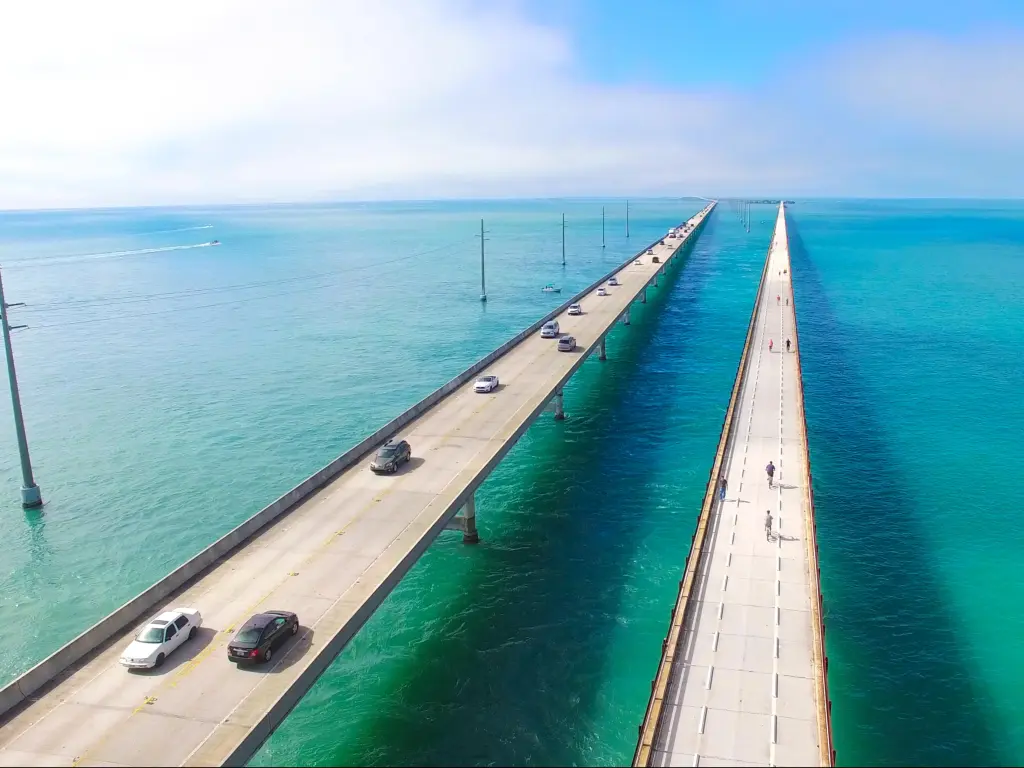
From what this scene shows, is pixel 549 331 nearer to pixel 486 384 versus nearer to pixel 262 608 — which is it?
pixel 486 384

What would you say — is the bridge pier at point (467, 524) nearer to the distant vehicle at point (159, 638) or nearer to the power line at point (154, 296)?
the distant vehicle at point (159, 638)

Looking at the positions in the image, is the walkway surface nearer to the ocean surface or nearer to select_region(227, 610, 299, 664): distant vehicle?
the ocean surface

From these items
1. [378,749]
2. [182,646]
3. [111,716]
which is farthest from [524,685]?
[111,716]

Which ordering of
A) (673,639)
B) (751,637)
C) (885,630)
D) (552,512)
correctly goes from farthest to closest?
(552,512) → (885,630) → (751,637) → (673,639)

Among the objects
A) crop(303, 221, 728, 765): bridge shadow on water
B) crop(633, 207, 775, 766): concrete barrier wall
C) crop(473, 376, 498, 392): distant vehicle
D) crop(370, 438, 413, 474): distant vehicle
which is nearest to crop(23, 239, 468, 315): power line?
crop(473, 376, 498, 392): distant vehicle

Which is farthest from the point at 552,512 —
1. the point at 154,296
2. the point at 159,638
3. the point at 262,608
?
the point at 154,296

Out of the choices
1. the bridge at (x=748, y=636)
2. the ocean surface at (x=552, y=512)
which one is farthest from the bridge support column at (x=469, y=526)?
the bridge at (x=748, y=636)
